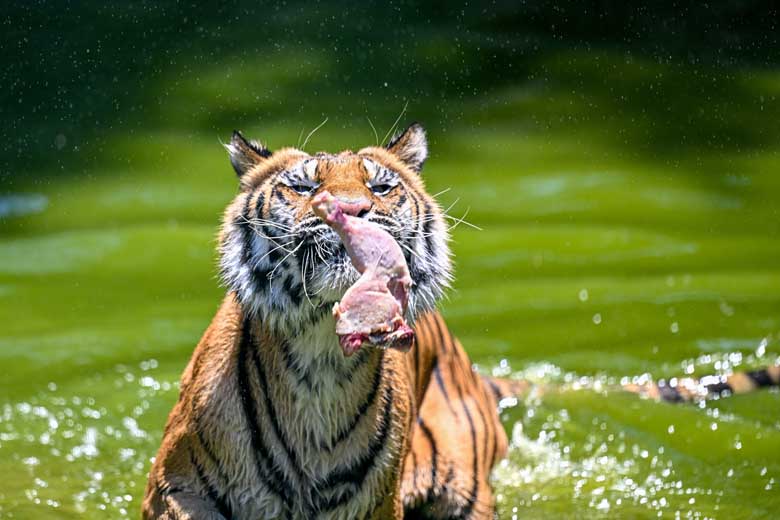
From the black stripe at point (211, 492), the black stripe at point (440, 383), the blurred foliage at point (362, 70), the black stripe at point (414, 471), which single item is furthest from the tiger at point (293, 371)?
the blurred foliage at point (362, 70)

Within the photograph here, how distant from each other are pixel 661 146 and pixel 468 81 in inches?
48.4

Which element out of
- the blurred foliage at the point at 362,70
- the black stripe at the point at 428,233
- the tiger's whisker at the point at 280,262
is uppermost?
the blurred foliage at the point at 362,70

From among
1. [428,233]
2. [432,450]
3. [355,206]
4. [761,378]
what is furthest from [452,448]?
[761,378]

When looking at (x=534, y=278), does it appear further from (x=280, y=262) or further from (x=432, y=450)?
(x=280, y=262)

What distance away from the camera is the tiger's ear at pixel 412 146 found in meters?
2.71

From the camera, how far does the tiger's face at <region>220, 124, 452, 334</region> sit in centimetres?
218

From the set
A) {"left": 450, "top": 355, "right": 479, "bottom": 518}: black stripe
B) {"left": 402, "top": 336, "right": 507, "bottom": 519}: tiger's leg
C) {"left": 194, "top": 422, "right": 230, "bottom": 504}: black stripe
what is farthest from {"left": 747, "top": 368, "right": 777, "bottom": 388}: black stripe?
{"left": 194, "top": 422, "right": 230, "bottom": 504}: black stripe

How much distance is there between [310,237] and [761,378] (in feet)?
7.27

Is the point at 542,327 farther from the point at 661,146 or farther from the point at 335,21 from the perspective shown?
the point at 335,21

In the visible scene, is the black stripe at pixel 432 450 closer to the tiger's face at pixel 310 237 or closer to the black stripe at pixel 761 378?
the tiger's face at pixel 310 237

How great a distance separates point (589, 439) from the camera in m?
3.56

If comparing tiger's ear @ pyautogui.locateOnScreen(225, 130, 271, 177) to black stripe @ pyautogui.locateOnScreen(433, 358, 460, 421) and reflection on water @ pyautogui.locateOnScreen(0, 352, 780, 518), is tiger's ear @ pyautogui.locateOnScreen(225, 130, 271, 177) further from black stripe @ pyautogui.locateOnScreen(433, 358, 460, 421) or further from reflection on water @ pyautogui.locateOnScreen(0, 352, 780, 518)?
reflection on water @ pyautogui.locateOnScreen(0, 352, 780, 518)

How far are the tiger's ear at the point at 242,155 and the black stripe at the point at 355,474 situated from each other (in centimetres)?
60

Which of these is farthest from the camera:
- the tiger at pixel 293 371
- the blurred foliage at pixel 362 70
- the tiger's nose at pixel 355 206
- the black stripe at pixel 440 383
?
the blurred foliage at pixel 362 70
